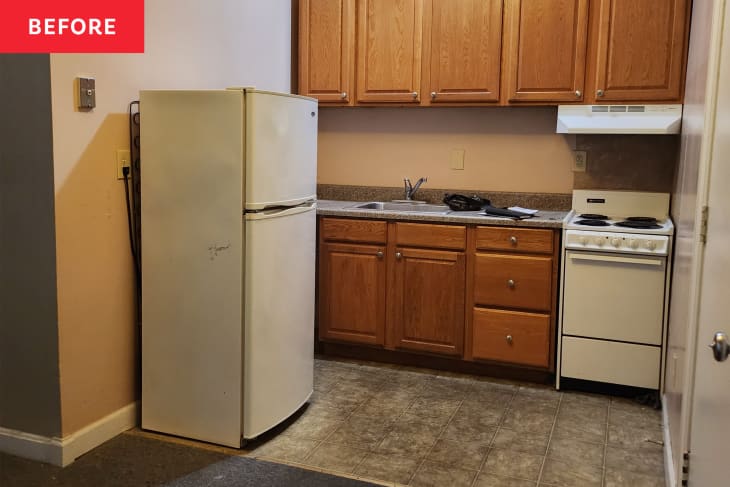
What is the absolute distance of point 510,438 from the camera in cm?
299

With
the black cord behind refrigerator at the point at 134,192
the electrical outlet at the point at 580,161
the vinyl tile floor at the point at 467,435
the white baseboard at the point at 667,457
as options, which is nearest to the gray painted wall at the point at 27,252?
the black cord behind refrigerator at the point at 134,192

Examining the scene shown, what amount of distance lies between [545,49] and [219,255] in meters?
2.07

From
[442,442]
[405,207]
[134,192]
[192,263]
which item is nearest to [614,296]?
[442,442]

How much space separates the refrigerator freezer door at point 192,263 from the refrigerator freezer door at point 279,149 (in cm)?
5

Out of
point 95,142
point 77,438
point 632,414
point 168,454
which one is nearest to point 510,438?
point 632,414

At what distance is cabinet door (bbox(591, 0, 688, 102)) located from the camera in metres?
3.40

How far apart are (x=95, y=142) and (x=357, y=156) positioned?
2.03 metres

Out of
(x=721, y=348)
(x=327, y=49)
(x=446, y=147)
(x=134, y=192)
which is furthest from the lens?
(x=446, y=147)

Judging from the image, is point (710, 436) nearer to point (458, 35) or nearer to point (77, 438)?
point (77, 438)

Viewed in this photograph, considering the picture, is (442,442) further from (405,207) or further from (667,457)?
(405,207)

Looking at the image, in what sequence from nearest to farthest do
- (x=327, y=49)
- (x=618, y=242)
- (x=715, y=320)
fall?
(x=715, y=320) → (x=618, y=242) → (x=327, y=49)

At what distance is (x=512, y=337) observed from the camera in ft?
11.8

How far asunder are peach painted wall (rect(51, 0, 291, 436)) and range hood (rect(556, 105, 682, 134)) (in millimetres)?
1881

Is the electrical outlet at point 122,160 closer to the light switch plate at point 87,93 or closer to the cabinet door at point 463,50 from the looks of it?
the light switch plate at point 87,93
